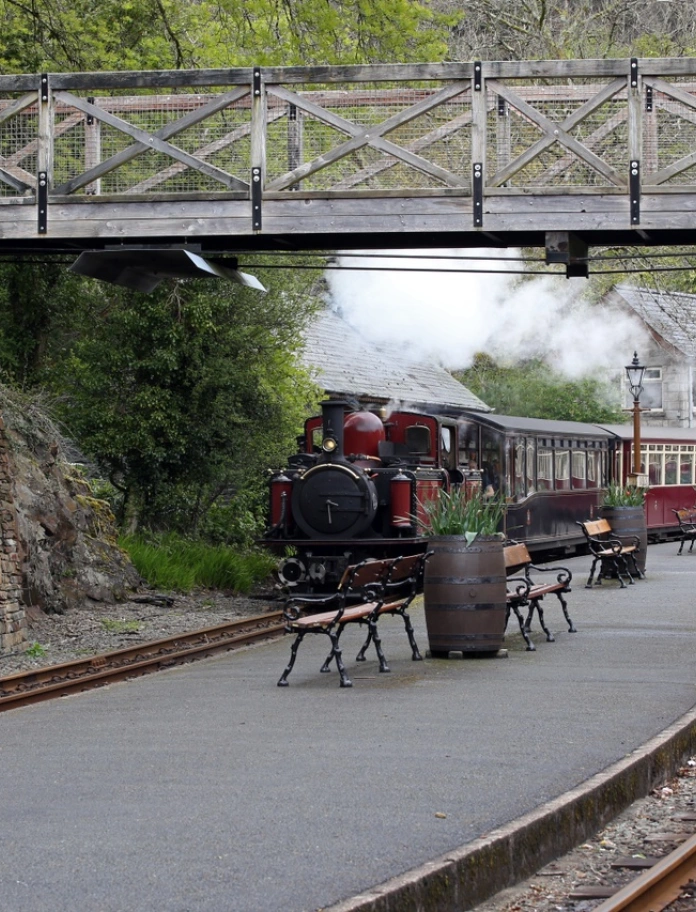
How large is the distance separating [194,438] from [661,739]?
1317 centimetres

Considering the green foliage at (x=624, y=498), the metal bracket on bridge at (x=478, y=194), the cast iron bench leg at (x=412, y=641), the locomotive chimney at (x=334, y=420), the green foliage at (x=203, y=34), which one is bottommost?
the cast iron bench leg at (x=412, y=641)

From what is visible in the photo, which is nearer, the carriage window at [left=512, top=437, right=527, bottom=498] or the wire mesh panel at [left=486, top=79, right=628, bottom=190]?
the wire mesh panel at [left=486, top=79, right=628, bottom=190]

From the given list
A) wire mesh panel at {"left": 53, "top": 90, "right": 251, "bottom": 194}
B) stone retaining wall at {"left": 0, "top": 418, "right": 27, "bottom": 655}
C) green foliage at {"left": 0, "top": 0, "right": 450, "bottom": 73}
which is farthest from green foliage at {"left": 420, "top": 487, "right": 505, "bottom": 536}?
green foliage at {"left": 0, "top": 0, "right": 450, "bottom": 73}

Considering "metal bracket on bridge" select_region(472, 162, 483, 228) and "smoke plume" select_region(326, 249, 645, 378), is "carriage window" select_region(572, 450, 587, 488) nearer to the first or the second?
"smoke plume" select_region(326, 249, 645, 378)

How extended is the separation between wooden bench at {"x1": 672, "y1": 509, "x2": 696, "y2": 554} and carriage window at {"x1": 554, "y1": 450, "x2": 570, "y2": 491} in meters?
2.70

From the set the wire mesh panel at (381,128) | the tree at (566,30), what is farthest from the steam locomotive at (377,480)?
the tree at (566,30)

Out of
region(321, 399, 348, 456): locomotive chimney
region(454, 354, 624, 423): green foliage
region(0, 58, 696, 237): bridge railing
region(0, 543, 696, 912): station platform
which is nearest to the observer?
region(0, 543, 696, 912): station platform

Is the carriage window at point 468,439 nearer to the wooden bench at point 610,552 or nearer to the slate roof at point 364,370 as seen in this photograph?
the wooden bench at point 610,552

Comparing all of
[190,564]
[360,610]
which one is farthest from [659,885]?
[190,564]

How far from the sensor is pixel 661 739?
7676 millimetres

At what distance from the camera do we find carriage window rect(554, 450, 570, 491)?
25814mm

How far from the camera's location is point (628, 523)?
20031 millimetres

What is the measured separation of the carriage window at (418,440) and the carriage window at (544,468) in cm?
566

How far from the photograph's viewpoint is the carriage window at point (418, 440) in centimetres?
1941
